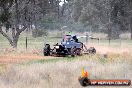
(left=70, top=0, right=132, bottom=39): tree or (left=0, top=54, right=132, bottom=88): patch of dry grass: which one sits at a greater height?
(left=70, top=0, right=132, bottom=39): tree

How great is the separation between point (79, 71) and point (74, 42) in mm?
10563

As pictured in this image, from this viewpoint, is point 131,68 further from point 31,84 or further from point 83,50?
point 83,50

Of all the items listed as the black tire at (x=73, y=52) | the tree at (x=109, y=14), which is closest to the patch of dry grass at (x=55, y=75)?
the black tire at (x=73, y=52)

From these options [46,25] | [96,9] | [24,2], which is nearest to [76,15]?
[46,25]

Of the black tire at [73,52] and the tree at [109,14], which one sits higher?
the tree at [109,14]

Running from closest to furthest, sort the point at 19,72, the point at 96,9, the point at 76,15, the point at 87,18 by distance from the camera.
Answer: the point at 19,72 < the point at 96,9 < the point at 87,18 < the point at 76,15

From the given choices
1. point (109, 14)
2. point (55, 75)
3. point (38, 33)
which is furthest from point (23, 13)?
point (109, 14)

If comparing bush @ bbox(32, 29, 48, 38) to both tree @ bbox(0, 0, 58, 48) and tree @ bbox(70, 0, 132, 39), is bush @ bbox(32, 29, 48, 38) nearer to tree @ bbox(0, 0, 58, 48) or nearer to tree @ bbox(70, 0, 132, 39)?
tree @ bbox(70, 0, 132, 39)

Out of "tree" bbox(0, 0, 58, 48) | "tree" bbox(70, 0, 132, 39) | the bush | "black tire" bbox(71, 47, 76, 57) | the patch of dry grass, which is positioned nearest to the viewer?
the patch of dry grass

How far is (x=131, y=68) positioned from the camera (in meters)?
17.1

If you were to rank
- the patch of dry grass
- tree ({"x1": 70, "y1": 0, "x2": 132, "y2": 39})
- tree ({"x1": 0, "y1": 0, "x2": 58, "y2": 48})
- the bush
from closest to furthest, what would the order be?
1. the patch of dry grass
2. tree ({"x1": 0, "y1": 0, "x2": 58, "y2": 48})
3. the bush
4. tree ({"x1": 70, "y1": 0, "x2": 132, "y2": 39})

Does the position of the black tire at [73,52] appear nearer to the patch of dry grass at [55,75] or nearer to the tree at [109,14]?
the patch of dry grass at [55,75]

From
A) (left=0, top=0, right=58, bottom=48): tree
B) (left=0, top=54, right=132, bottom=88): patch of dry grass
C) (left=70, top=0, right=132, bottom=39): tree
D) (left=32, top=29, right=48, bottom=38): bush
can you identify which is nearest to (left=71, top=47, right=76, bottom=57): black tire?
(left=0, top=54, right=132, bottom=88): patch of dry grass

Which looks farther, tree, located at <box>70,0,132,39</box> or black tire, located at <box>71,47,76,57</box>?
tree, located at <box>70,0,132,39</box>
